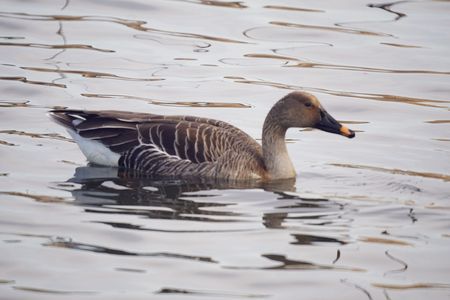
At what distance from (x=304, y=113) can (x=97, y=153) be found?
7.61 feet

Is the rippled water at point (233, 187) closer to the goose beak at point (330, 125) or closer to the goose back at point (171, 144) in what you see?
the goose back at point (171, 144)

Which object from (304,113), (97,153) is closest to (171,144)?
(97,153)

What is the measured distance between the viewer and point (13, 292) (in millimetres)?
8320

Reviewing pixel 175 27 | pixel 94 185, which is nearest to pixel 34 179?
pixel 94 185

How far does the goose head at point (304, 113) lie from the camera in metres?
12.7

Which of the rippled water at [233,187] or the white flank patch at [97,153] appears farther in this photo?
the white flank patch at [97,153]

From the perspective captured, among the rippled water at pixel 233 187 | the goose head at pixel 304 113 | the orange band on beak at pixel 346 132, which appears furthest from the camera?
the goose head at pixel 304 113

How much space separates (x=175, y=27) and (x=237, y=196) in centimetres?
842

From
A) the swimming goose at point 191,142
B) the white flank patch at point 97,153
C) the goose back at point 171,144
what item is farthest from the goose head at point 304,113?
the white flank patch at point 97,153

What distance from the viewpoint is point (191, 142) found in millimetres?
12586

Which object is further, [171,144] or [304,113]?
[304,113]

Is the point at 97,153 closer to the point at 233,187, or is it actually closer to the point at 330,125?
the point at 233,187

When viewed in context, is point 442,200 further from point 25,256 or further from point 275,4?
point 275,4

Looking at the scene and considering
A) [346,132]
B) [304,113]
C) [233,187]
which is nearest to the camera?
[233,187]
